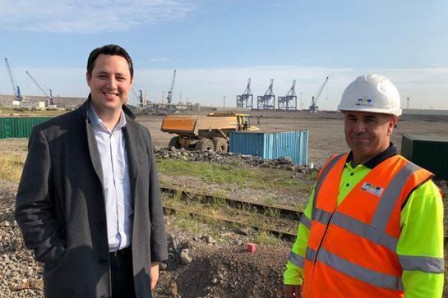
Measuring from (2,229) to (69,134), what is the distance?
572 centimetres

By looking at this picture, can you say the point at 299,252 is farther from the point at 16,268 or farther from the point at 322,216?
the point at 16,268

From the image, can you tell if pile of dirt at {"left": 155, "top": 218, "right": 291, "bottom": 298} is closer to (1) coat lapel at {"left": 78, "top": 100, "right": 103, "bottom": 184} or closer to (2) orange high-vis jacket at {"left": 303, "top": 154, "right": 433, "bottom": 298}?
(2) orange high-vis jacket at {"left": 303, "top": 154, "right": 433, "bottom": 298}

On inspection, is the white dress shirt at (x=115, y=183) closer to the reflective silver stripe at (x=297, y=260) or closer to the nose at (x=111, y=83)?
the nose at (x=111, y=83)

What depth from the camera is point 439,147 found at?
15.0 metres

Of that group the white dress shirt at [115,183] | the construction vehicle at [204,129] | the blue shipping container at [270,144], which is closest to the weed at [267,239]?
the white dress shirt at [115,183]

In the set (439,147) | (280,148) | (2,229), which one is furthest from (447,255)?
(280,148)

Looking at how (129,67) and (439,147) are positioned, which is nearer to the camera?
(129,67)

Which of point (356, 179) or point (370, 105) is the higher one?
point (370, 105)

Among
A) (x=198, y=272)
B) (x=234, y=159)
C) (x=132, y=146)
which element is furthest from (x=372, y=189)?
(x=234, y=159)

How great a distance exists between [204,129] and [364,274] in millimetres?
19576

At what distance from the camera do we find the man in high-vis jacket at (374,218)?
72.9 inches

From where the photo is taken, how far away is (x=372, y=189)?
205cm

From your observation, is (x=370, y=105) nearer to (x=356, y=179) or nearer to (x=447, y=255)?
(x=356, y=179)

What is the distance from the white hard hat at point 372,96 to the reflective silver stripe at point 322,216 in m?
0.60
